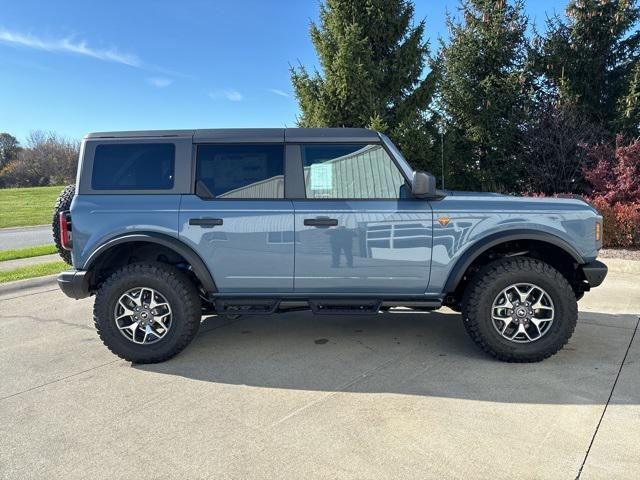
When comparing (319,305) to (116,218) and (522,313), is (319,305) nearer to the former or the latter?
(522,313)

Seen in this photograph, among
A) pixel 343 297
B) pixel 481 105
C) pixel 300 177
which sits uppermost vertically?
pixel 481 105

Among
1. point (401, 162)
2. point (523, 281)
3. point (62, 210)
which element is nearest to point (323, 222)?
point (401, 162)

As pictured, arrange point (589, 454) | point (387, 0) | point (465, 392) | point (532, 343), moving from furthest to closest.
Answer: point (387, 0) < point (532, 343) < point (465, 392) < point (589, 454)

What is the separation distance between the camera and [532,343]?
143 inches

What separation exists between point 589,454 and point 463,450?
2.22 ft

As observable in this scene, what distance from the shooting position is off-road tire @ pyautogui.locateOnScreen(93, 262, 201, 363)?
12.3 ft

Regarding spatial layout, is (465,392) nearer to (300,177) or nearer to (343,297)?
(343,297)

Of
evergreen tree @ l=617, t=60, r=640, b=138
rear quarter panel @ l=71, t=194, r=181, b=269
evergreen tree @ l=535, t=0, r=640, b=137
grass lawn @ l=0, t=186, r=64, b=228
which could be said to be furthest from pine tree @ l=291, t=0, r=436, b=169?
grass lawn @ l=0, t=186, r=64, b=228

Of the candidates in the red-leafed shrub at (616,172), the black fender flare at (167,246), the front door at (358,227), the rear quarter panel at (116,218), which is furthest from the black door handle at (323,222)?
the red-leafed shrub at (616,172)

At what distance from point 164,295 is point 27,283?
4.63 m

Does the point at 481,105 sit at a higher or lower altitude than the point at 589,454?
higher

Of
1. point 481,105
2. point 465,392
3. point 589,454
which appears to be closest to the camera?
point 589,454

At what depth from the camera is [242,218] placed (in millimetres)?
3717

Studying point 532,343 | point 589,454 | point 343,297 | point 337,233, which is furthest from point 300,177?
point 589,454
